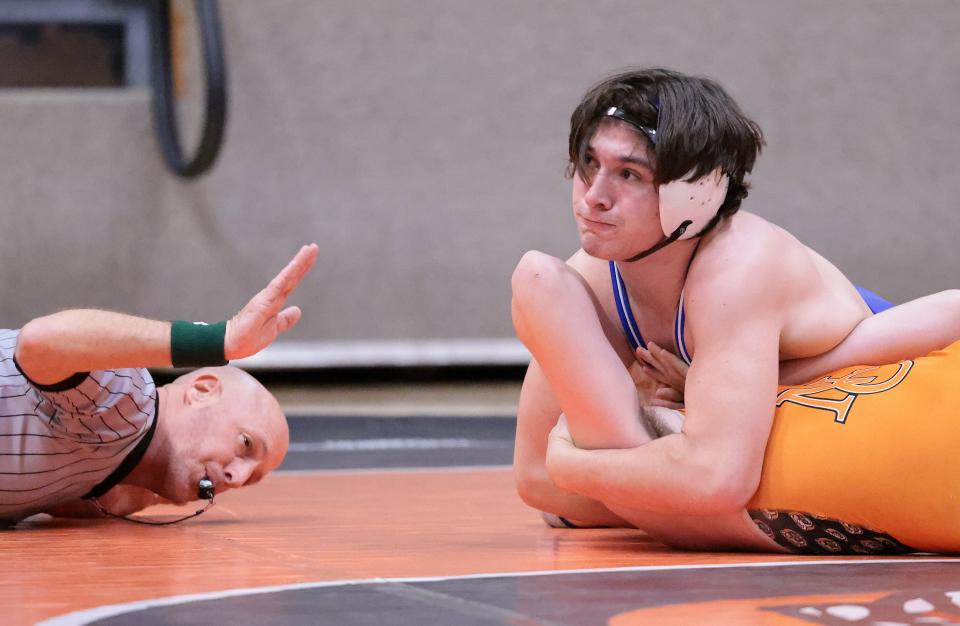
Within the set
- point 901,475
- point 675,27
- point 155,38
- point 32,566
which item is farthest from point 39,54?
point 901,475

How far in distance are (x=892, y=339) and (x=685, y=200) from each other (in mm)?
538

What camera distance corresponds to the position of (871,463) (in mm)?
2406

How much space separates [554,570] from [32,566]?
3.00 feet

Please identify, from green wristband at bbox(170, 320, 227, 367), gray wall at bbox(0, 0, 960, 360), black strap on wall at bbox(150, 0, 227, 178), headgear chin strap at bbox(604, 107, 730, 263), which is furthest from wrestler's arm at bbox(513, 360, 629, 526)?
gray wall at bbox(0, 0, 960, 360)

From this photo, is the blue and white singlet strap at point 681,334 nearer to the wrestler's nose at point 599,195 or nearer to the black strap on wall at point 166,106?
the wrestler's nose at point 599,195

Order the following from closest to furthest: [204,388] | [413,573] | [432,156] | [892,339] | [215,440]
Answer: [413,573] → [892,339] → [215,440] → [204,388] → [432,156]

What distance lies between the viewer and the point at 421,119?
8.03m

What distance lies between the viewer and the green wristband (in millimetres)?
2643

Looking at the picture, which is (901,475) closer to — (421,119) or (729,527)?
(729,527)

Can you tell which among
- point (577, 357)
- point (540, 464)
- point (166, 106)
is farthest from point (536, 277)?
point (166, 106)

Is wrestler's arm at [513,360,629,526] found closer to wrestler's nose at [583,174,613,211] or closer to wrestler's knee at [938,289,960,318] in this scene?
wrestler's nose at [583,174,613,211]

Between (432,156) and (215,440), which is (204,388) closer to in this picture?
(215,440)

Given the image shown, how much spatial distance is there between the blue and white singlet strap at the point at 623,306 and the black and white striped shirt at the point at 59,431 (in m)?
1.08

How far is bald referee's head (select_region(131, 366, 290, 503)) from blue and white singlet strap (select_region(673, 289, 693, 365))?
3.12 ft
